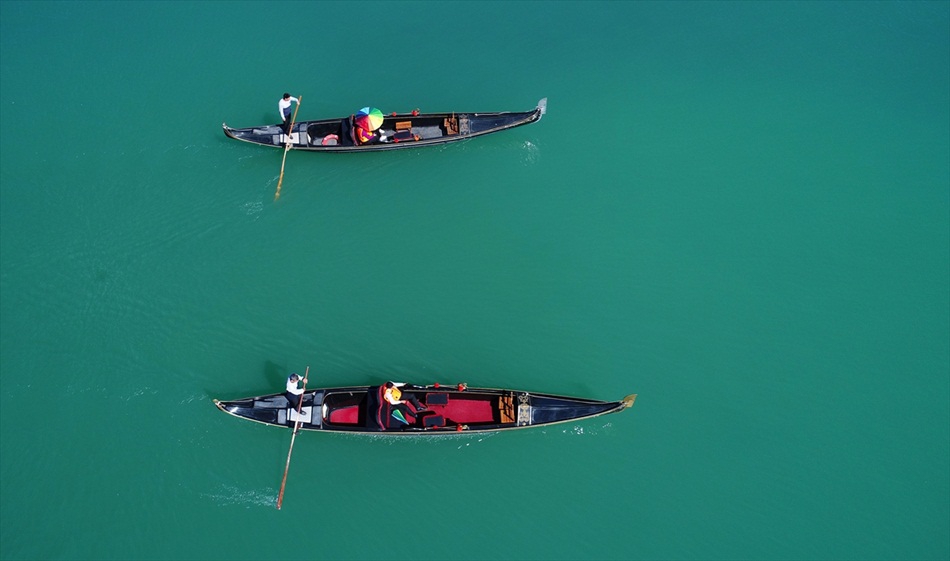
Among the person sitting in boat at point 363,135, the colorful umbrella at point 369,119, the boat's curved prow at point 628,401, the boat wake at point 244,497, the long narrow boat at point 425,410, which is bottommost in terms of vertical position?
the boat wake at point 244,497

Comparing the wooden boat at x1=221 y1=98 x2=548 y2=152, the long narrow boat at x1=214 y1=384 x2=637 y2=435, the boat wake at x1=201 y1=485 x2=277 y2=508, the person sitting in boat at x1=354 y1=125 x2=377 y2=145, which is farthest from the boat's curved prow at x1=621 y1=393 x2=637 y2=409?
the person sitting in boat at x1=354 y1=125 x2=377 y2=145

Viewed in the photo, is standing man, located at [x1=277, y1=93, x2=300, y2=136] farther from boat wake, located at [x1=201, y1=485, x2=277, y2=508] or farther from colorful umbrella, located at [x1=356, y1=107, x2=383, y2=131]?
boat wake, located at [x1=201, y1=485, x2=277, y2=508]

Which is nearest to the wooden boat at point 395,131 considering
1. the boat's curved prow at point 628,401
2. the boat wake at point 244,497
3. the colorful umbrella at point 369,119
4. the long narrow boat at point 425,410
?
the colorful umbrella at point 369,119

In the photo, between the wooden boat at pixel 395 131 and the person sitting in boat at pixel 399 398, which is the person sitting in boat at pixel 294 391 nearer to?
the person sitting in boat at pixel 399 398

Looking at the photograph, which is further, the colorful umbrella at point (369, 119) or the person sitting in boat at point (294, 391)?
the colorful umbrella at point (369, 119)

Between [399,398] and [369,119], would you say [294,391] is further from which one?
[369,119]

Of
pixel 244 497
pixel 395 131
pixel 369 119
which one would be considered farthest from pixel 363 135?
pixel 244 497
